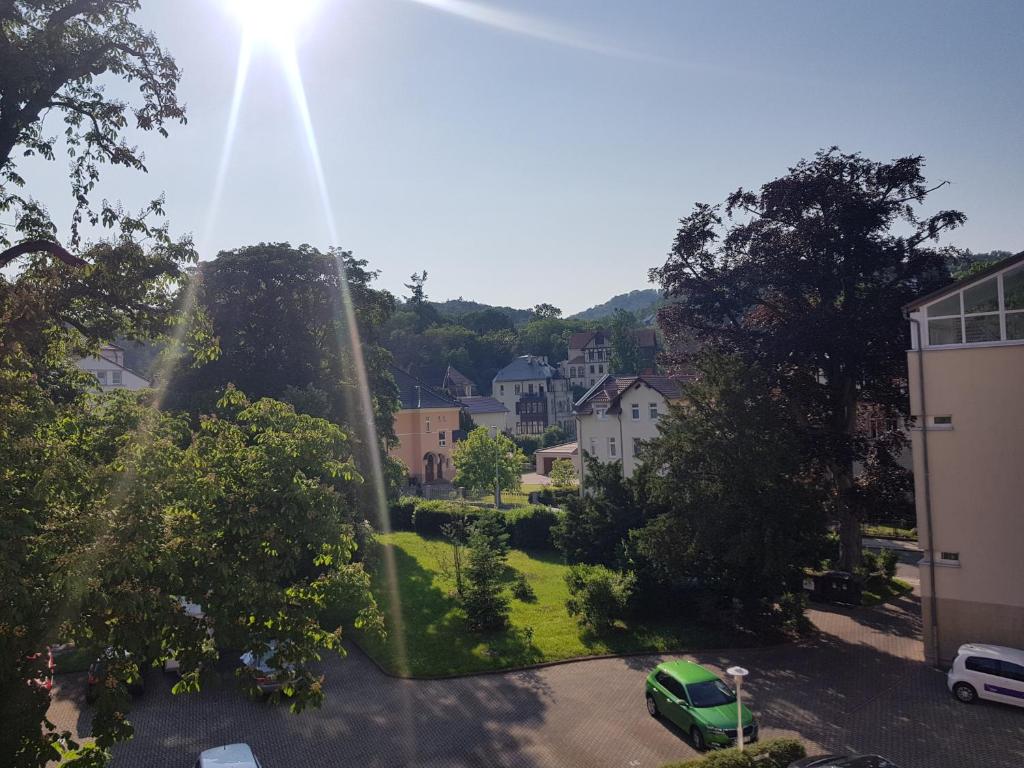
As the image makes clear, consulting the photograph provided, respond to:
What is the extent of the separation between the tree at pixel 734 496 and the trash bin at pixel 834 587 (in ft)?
17.1

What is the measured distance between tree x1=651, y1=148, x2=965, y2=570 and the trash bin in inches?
54.8

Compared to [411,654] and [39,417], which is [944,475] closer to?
[411,654]

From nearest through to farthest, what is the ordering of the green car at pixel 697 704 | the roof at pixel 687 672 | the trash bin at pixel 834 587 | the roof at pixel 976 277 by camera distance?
1. the green car at pixel 697 704
2. the roof at pixel 687 672
3. the roof at pixel 976 277
4. the trash bin at pixel 834 587

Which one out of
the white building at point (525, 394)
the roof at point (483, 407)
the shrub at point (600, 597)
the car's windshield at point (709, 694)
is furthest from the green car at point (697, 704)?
the white building at point (525, 394)

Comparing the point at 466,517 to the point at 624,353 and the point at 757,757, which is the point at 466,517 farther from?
the point at 624,353

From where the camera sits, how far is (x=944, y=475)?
64.2 feet

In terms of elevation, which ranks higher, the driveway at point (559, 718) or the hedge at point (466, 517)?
the hedge at point (466, 517)

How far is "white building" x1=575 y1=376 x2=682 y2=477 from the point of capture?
146ft

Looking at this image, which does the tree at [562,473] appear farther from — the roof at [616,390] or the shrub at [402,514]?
the shrub at [402,514]

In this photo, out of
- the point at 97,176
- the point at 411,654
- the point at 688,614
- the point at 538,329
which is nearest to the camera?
the point at 97,176

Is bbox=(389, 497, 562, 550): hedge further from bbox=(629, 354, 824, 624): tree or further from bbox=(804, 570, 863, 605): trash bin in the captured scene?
bbox=(629, 354, 824, 624): tree

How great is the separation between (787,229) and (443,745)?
2036 cm

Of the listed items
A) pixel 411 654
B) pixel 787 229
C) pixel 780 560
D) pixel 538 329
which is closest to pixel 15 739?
pixel 411 654

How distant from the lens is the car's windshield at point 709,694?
16109 millimetres
